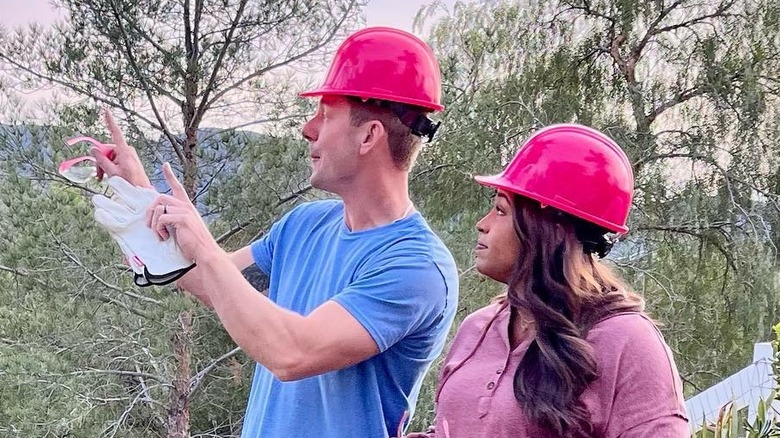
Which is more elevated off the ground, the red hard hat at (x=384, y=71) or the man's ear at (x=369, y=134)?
the red hard hat at (x=384, y=71)

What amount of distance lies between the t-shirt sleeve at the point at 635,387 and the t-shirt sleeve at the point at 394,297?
0.29 metres

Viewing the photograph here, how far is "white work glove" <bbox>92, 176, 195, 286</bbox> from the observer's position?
129 cm

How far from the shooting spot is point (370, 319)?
1.23 meters

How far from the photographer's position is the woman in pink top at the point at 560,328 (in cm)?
105

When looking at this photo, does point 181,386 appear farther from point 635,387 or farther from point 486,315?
point 635,387

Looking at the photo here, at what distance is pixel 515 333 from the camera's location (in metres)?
1.22

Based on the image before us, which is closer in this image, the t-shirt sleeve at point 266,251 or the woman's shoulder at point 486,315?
the woman's shoulder at point 486,315

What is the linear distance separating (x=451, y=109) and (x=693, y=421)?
8.34 feet

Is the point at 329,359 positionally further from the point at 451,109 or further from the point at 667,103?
the point at 667,103

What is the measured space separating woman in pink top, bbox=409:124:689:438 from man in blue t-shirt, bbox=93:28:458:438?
10 centimetres

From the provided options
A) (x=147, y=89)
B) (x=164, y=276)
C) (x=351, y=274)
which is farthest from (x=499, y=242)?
(x=147, y=89)

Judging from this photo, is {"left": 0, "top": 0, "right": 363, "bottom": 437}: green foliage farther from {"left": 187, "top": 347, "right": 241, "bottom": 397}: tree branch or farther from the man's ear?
the man's ear

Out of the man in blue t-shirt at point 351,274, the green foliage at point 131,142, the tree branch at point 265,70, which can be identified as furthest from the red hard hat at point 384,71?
the tree branch at point 265,70

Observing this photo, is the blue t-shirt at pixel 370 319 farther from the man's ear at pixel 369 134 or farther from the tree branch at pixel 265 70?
the tree branch at pixel 265 70
